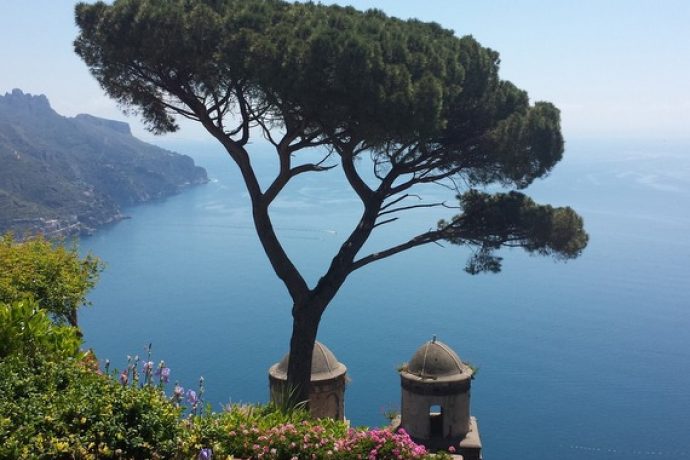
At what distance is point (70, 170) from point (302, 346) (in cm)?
12667

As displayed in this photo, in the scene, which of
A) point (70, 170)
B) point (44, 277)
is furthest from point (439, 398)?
point (70, 170)

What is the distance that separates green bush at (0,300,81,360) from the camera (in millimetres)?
5379

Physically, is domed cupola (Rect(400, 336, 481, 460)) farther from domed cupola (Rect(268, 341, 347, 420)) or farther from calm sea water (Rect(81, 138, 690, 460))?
calm sea water (Rect(81, 138, 690, 460))

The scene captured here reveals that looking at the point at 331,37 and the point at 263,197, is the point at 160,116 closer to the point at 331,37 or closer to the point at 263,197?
the point at 263,197

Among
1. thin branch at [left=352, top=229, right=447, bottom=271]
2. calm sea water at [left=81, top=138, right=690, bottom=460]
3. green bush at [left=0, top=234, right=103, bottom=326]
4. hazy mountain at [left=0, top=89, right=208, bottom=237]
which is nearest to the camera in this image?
green bush at [left=0, top=234, right=103, bottom=326]

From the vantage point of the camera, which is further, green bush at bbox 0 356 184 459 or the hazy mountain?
the hazy mountain

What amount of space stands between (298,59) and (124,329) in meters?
51.9

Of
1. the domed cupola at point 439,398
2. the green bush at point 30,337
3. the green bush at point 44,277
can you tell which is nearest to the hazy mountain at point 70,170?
the green bush at point 44,277

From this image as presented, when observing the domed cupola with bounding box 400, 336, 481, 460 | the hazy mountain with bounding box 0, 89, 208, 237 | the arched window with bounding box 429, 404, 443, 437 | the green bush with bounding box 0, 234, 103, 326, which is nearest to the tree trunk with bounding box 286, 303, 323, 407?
the domed cupola with bounding box 400, 336, 481, 460

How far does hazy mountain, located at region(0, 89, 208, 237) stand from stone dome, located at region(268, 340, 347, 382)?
73.9 metres

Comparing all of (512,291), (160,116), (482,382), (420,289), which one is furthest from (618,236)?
(160,116)

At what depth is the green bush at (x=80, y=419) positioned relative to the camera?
4.01 m

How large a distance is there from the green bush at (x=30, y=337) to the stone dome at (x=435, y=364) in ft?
20.6

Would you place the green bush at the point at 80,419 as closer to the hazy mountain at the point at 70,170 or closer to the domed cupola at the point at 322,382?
the domed cupola at the point at 322,382
